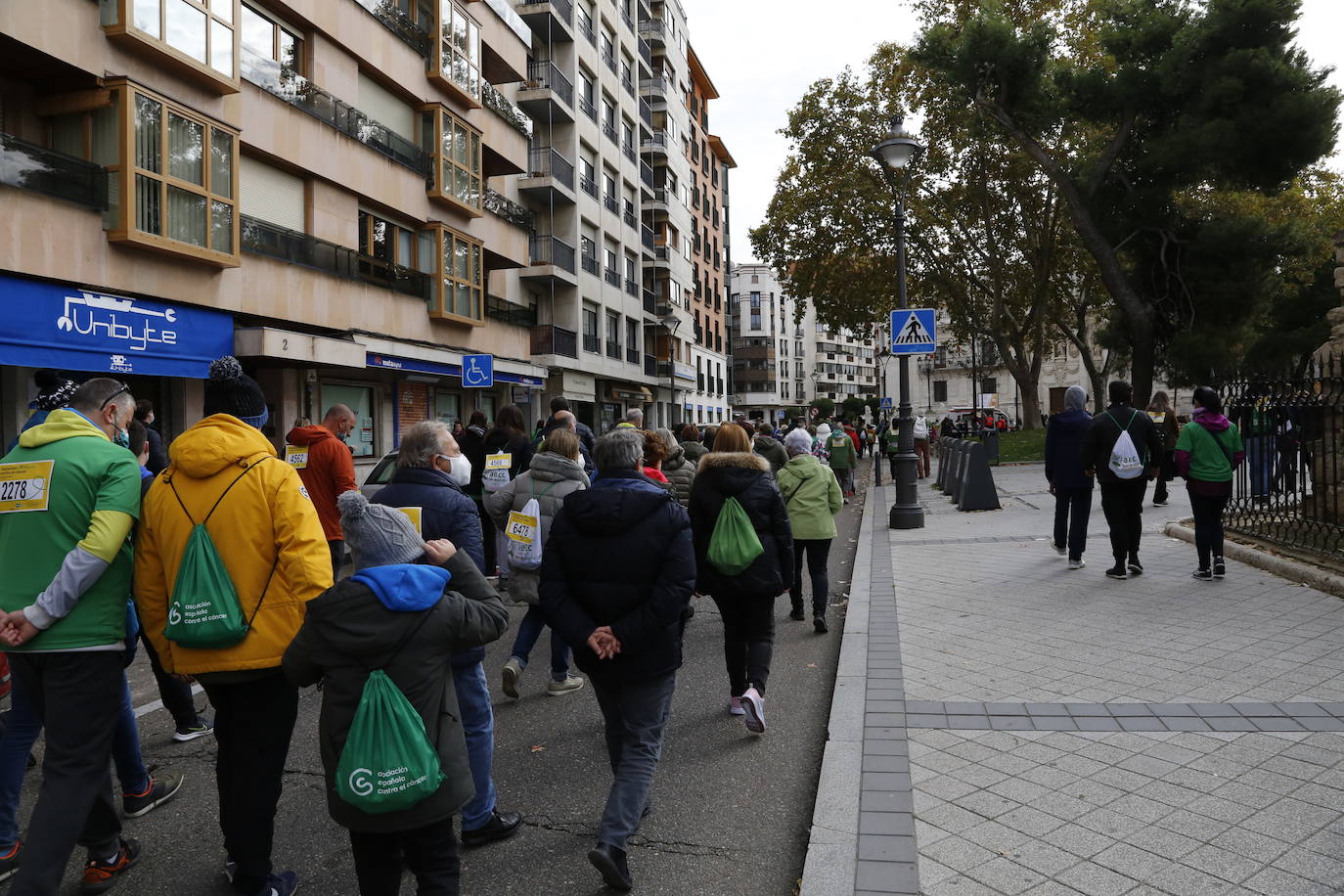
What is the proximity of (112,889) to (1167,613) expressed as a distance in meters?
6.82

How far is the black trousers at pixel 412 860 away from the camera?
2645mm

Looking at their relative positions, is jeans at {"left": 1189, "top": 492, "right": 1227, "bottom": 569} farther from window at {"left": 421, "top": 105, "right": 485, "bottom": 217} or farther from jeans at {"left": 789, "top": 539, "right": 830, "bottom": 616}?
window at {"left": 421, "top": 105, "right": 485, "bottom": 217}

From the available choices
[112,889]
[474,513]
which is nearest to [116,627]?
[112,889]

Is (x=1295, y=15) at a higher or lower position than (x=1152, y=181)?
higher

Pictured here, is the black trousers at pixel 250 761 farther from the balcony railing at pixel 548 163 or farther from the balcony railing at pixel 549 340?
the balcony railing at pixel 548 163

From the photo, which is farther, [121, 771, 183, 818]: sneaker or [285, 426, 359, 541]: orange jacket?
[285, 426, 359, 541]: orange jacket

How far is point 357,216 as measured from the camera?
19.0m

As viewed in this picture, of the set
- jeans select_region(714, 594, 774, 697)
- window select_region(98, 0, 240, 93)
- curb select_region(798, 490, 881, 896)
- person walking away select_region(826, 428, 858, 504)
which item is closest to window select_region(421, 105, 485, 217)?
window select_region(98, 0, 240, 93)

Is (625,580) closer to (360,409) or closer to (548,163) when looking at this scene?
(360,409)

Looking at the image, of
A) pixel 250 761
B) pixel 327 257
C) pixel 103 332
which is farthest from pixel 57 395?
pixel 327 257

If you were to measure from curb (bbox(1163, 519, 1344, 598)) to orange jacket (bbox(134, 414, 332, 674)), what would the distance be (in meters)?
7.77

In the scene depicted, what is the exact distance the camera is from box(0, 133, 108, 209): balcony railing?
11.5 m

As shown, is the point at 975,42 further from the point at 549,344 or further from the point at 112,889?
the point at 112,889

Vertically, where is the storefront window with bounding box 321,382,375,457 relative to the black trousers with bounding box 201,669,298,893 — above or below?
above
